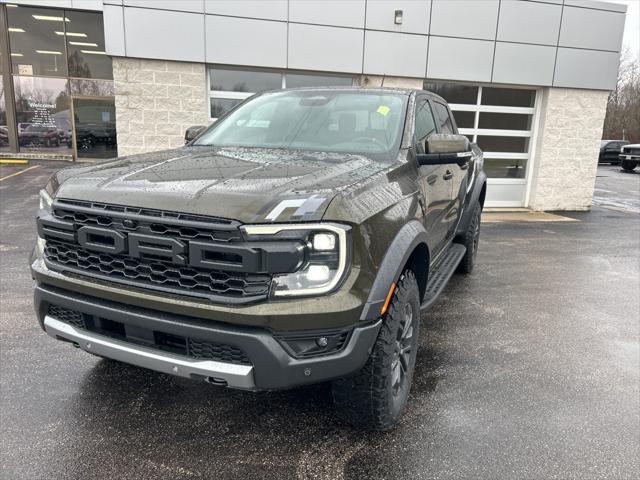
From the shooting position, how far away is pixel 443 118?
476 cm

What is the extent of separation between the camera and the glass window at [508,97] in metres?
10.8

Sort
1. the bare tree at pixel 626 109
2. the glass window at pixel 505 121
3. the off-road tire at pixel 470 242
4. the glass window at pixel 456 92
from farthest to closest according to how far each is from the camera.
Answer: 1. the bare tree at pixel 626 109
2. the glass window at pixel 505 121
3. the glass window at pixel 456 92
4. the off-road tire at pixel 470 242

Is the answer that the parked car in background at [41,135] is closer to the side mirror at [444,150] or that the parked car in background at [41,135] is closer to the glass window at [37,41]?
the glass window at [37,41]

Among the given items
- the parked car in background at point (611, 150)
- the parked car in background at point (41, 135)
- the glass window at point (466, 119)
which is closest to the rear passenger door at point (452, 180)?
the glass window at point (466, 119)

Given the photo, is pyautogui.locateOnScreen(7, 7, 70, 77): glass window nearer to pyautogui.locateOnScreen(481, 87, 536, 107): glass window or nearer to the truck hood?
pyautogui.locateOnScreen(481, 87, 536, 107): glass window

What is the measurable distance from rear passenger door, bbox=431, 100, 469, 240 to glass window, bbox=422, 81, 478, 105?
5.75 m

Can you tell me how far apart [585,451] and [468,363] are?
1059 mm

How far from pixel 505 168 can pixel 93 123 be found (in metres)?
14.3

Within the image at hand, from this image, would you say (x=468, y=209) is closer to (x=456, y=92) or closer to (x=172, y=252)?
(x=172, y=252)

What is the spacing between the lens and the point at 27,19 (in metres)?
17.7

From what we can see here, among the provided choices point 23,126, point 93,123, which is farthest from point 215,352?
point 23,126

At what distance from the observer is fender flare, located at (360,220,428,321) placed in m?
2.26

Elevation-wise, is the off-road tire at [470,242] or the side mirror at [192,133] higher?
the side mirror at [192,133]

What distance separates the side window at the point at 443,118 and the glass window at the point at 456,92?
19.0 feet
